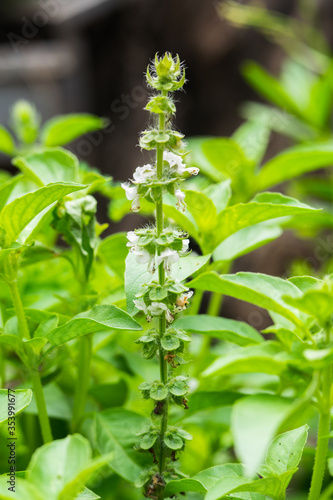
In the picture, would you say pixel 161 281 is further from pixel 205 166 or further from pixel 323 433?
pixel 205 166

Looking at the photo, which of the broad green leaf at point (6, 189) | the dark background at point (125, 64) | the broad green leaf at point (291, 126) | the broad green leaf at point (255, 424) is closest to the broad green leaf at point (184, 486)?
the broad green leaf at point (255, 424)

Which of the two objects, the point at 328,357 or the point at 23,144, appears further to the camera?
the point at 23,144

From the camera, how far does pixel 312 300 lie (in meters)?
0.45

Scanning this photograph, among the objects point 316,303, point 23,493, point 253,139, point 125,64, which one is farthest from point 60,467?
point 125,64

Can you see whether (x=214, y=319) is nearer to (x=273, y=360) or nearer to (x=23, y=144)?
(x=273, y=360)

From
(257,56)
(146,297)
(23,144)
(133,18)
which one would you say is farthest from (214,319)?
(133,18)

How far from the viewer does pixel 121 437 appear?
652mm

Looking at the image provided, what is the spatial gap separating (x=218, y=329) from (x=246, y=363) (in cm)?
12

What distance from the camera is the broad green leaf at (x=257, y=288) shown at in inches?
19.6

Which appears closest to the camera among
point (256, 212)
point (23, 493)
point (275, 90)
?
point (23, 493)

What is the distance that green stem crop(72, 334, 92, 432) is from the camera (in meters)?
0.69

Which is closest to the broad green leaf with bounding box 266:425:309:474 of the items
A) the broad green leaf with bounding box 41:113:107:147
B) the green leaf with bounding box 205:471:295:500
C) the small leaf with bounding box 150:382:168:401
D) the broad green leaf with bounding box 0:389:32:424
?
the green leaf with bounding box 205:471:295:500

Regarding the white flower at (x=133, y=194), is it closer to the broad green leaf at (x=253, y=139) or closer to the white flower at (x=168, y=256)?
the white flower at (x=168, y=256)

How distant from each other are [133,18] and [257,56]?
70cm
